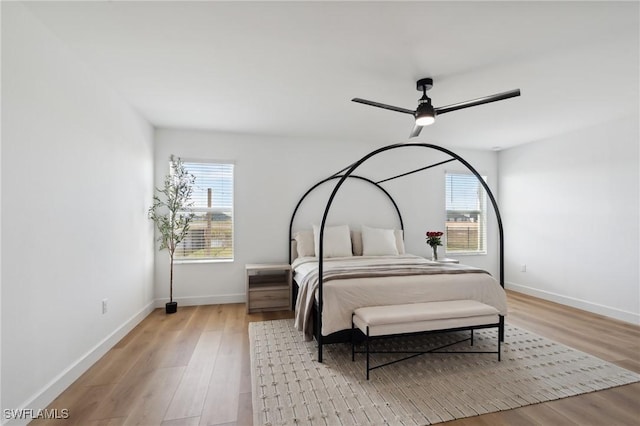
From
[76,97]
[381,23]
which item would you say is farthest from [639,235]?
[76,97]

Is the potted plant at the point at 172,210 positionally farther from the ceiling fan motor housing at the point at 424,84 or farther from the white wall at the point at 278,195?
the ceiling fan motor housing at the point at 424,84

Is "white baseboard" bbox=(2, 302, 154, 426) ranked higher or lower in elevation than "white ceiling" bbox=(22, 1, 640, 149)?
lower

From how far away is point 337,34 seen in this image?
77.8 inches

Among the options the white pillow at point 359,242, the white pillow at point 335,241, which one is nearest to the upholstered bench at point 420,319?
the white pillow at point 335,241

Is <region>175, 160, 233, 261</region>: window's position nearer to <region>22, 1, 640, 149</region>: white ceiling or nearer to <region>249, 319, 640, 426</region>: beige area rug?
<region>22, 1, 640, 149</region>: white ceiling

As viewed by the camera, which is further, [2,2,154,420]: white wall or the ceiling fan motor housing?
the ceiling fan motor housing

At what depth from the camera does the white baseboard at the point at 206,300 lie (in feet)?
13.2

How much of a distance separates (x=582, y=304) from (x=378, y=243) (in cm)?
284

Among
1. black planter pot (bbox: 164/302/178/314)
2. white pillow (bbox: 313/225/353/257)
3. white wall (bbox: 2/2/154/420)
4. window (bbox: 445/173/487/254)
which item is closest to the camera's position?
white wall (bbox: 2/2/154/420)

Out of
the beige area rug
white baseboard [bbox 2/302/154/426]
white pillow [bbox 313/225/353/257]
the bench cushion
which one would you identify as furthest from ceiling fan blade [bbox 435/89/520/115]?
white baseboard [bbox 2/302/154/426]

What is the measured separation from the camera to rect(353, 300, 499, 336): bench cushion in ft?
7.46

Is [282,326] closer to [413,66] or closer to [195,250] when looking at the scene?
[195,250]

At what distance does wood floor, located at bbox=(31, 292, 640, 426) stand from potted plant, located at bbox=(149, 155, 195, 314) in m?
0.87

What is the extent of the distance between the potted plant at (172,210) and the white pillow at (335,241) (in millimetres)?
1735
